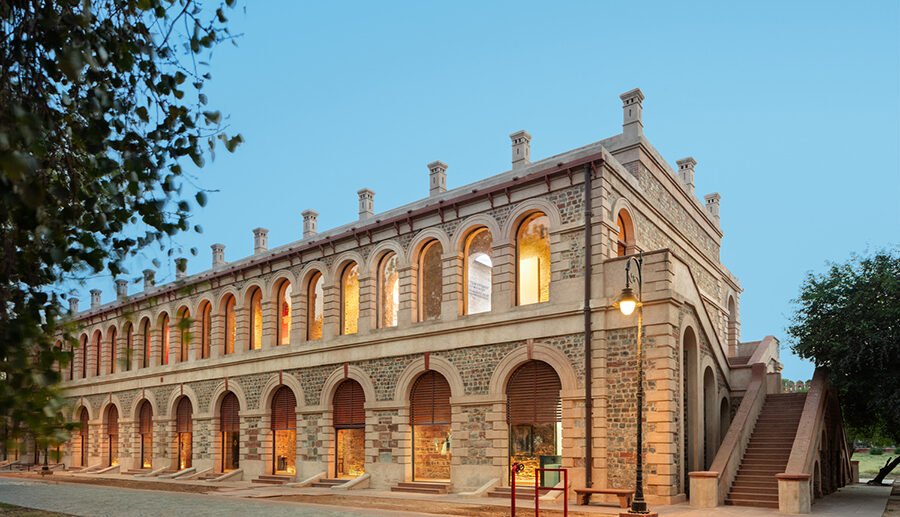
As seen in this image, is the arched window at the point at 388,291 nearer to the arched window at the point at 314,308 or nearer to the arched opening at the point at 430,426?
the arched opening at the point at 430,426

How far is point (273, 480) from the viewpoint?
26.4m

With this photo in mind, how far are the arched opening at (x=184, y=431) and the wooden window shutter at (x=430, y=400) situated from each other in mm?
13255

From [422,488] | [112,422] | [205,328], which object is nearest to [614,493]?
[422,488]

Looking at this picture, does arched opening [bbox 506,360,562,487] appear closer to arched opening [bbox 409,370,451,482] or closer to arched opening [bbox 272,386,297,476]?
arched opening [bbox 409,370,451,482]

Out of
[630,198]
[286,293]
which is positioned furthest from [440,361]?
[286,293]

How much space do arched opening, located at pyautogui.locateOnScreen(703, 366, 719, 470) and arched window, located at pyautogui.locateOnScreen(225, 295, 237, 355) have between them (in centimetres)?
1834

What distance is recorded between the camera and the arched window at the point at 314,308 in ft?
87.0

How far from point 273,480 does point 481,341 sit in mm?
10716

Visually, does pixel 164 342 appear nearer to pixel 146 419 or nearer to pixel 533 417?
pixel 146 419

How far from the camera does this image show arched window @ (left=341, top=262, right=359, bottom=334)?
25.4 m

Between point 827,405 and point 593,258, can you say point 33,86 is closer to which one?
point 593,258

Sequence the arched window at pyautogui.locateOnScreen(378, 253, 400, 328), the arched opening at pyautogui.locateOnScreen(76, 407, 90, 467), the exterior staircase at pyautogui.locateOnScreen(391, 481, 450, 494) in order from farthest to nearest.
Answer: the arched opening at pyautogui.locateOnScreen(76, 407, 90, 467)
the arched window at pyautogui.locateOnScreen(378, 253, 400, 328)
the exterior staircase at pyautogui.locateOnScreen(391, 481, 450, 494)

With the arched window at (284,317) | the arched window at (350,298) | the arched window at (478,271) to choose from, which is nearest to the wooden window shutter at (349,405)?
the arched window at (350,298)

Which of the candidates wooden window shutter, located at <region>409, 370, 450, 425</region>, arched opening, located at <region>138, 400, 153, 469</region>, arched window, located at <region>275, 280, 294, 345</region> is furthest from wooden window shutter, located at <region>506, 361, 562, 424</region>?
arched opening, located at <region>138, 400, 153, 469</region>
